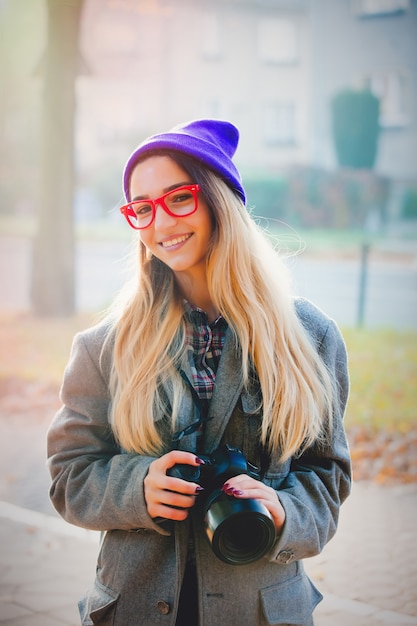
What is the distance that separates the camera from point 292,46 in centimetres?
1165

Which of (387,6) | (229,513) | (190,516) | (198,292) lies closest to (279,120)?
(387,6)

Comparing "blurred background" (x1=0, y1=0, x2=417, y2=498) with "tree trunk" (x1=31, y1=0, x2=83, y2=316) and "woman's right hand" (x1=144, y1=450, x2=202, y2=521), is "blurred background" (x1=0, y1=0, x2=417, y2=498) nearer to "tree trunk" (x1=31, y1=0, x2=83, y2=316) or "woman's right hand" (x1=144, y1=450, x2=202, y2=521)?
"tree trunk" (x1=31, y1=0, x2=83, y2=316)

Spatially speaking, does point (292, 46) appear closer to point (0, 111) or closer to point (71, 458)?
point (0, 111)

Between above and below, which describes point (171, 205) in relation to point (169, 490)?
above

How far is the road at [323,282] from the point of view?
9117 millimetres

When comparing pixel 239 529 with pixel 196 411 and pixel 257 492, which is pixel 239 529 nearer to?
pixel 257 492

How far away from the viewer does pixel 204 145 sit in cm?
200

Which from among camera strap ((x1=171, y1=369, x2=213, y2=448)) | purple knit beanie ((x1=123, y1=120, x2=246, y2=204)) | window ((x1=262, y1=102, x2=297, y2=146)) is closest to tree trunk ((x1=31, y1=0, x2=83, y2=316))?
window ((x1=262, y1=102, x2=297, y2=146))

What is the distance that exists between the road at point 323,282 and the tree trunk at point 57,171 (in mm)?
618

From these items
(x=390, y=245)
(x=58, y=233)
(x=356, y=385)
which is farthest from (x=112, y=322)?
(x=390, y=245)

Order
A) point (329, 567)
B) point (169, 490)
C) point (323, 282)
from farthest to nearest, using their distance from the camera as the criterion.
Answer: point (323, 282) < point (329, 567) < point (169, 490)

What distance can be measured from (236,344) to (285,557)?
573 mm

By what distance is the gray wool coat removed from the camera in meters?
1.85

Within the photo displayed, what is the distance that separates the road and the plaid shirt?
6451 mm
